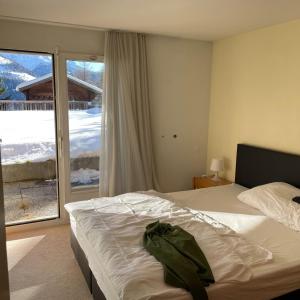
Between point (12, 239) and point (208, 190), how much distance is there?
8.05 feet

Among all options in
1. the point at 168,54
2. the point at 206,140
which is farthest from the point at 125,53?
the point at 206,140

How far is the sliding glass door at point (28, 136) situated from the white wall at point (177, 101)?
0.68m

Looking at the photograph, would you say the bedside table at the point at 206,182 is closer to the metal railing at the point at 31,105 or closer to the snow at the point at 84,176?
the snow at the point at 84,176

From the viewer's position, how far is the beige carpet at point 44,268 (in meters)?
2.58

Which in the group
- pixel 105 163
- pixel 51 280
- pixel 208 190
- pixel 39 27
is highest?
pixel 39 27

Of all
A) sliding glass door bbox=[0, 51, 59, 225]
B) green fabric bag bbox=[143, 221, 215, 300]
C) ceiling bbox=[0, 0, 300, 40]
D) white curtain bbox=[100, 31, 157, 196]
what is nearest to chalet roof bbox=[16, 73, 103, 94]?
sliding glass door bbox=[0, 51, 59, 225]

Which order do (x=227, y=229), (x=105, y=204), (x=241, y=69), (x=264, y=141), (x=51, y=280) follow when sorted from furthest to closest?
1. (x=241, y=69)
2. (x=264, y=141)
3. (x=105, y=204)
4. (x=51, y=280)
5. (x=227, y=229)

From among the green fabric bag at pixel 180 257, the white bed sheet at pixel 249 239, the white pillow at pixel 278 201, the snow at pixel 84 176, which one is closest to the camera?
the green fabric bag at pixel 180 257

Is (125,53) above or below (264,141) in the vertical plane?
above

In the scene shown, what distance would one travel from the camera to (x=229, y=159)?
14.1 ft

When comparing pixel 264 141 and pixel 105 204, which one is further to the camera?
pixel 264 141

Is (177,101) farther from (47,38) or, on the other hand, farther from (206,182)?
(47,38)

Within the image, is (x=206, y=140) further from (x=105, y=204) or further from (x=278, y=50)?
(x=105, y=204)

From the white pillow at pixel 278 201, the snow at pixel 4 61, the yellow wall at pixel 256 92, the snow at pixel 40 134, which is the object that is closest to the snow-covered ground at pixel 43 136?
the snow at pixel 40 134
